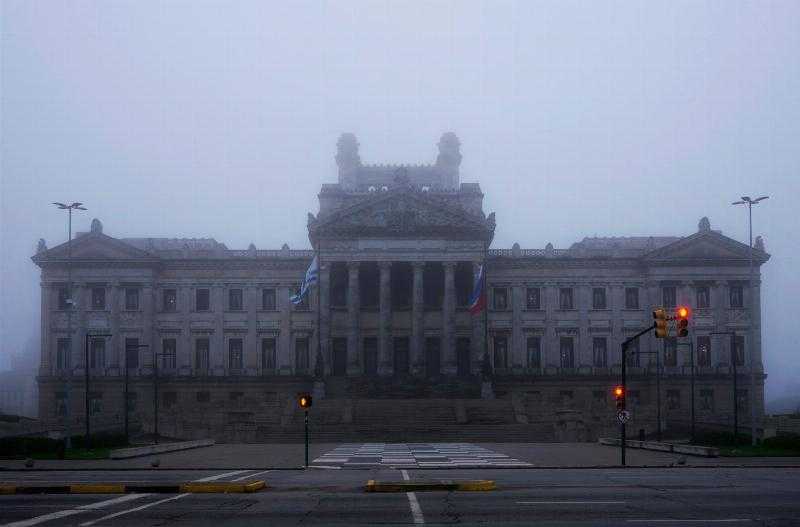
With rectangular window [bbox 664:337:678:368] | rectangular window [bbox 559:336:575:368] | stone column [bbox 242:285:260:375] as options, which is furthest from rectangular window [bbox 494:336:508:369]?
stone column [bbox 242:285:260:375]

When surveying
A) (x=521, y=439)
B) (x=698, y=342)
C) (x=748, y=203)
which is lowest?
(x=521, y=439)

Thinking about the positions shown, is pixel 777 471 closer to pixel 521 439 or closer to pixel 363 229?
pixel 521 439

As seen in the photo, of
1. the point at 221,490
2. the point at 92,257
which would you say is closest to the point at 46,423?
the point at 92,257

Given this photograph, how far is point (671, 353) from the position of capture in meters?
97.6

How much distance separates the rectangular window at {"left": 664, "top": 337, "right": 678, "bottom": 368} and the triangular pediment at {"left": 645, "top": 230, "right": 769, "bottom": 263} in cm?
717

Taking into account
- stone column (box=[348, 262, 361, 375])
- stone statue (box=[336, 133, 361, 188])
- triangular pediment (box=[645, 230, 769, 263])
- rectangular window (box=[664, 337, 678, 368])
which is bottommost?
rectangular window (box=[664, 337, 678, 368])

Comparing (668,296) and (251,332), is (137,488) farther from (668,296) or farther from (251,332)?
(668,296)

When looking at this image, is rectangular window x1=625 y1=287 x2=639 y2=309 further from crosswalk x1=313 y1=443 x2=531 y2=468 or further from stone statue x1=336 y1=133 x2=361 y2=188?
crosswalk x1=313 y1=443 x2=531 y2=468

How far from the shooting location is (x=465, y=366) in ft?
311

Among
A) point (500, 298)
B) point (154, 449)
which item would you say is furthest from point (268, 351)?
point (154, 449)

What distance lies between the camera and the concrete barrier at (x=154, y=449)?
50.2 meters

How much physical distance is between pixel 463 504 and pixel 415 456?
24783mm

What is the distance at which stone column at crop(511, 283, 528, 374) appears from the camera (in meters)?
98.1

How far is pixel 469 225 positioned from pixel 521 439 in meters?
27.5
